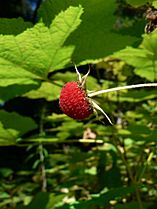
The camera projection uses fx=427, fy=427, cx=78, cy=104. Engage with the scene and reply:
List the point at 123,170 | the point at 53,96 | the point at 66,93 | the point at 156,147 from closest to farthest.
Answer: the point at 66,93 < the point at 156,147 < the point at 53,96 < the point at 123,170

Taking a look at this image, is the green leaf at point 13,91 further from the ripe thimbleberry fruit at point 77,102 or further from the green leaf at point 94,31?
the ripe thimbleberry fruit at point 77,102

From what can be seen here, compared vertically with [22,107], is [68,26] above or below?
above

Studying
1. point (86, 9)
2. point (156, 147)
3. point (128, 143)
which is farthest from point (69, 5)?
point (128, 143)

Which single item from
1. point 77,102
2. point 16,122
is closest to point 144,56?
point 16,122

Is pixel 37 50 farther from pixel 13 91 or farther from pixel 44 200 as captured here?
pixel 44 200

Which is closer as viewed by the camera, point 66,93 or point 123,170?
point 66,93

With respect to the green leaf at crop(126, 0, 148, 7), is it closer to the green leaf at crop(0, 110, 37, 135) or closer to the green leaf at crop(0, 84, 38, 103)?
the green leaf at crop(0, 84, 38, 103)

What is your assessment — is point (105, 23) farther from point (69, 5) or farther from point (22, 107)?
point (22, 107)
